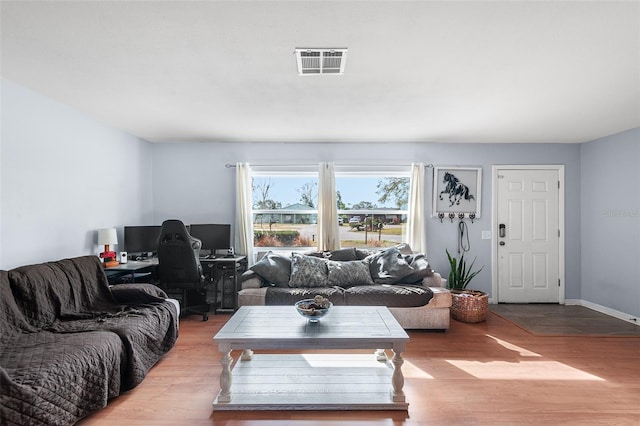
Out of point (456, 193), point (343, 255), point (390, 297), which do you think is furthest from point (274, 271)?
point (456, 193)

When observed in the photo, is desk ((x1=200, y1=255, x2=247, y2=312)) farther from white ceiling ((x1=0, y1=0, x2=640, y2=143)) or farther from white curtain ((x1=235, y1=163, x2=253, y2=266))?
white ceiling ((x1=0, y1=0, x2=640, y2=143))

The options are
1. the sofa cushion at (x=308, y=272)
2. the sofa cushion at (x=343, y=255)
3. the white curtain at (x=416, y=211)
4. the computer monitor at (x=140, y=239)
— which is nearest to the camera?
the sofa cushion at (x=308, y=272)

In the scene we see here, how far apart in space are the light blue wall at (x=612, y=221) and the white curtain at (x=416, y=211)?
92.9 inches

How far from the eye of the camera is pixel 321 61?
2.46 m

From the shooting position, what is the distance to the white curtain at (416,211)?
4996 millimetres

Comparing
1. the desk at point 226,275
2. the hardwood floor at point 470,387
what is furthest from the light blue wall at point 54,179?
the hardwood floor at point 470,387

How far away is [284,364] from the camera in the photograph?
2938 millimetres

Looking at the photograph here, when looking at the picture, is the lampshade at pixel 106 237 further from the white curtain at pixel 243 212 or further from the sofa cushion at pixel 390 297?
the sofa cushion at pixel 390 297

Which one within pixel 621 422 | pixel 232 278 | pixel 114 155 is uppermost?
pixel 114 155

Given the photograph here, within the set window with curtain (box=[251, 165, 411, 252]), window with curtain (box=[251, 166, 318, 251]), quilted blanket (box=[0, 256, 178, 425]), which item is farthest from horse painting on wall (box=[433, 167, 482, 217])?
quilted blanket (box=[0, 256, 178, 425])

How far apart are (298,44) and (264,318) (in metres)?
2.11

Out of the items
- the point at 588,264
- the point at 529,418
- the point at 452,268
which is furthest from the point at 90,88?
the point at 588,264

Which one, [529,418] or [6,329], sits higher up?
[6,329]

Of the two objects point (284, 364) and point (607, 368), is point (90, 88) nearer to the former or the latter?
point (284, 364)
